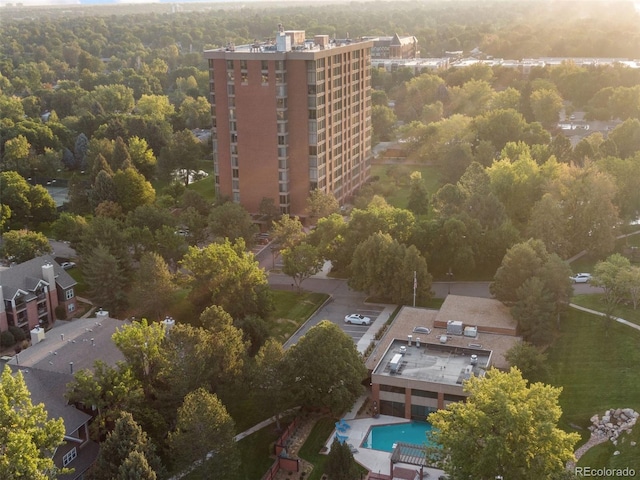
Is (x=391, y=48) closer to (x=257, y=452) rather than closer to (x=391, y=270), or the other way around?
(x=391, y=270)

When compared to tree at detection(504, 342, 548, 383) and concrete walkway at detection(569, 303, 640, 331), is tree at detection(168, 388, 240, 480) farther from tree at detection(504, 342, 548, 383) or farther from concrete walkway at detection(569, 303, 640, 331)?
concrete walkway at detection(569, 303, 640, 331)

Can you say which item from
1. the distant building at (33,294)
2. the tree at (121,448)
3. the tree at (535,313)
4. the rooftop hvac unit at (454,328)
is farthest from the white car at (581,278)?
the distant building at (33,294)

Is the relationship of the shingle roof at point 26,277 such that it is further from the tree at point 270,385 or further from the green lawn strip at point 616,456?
the green lawn strip at point 616,456

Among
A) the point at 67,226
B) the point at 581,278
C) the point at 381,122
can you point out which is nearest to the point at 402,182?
the point at 381,122

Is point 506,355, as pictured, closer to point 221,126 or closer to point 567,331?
point 567,331

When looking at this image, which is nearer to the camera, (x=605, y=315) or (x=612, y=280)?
(x=605, y=315)

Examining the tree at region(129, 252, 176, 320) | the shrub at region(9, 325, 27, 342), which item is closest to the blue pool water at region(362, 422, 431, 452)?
the tree at region(129, 252, 176, 320)
